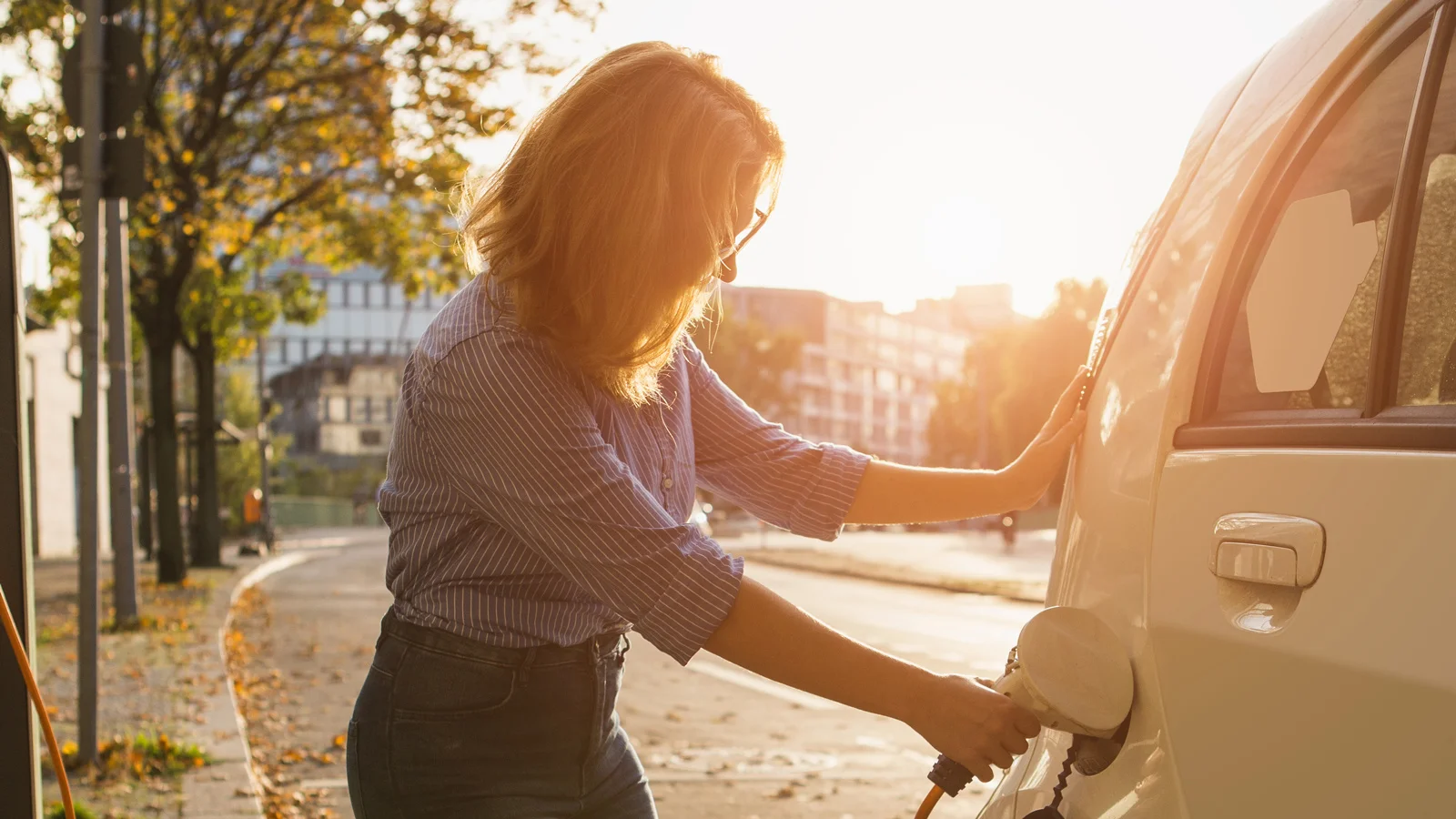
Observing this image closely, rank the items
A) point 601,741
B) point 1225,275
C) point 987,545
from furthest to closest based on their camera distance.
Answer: point 987,545 < point 601,741 < point 1225,275

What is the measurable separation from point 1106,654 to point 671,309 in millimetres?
760

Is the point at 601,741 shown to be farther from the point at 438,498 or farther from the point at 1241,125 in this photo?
the point at 1241,125

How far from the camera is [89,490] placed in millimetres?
6789

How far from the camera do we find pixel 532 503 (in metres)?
1.90

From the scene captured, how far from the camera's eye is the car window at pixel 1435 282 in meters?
1.36

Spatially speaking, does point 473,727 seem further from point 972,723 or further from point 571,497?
point 972,723

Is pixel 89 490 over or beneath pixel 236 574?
over

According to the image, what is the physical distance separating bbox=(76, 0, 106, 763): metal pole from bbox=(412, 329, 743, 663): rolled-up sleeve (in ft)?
16.6

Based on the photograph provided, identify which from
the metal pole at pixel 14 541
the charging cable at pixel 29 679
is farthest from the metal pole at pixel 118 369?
the charging cable at pixel 29 679

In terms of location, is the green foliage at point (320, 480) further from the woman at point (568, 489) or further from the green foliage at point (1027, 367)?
the woman at point (568, 489)

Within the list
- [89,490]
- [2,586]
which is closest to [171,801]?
[89,490]

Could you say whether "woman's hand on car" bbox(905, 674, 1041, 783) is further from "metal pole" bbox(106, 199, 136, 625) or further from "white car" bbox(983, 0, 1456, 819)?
"metal pole" bbox(106, 199, 136, 625)

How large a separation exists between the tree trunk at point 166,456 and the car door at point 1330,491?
714 inches

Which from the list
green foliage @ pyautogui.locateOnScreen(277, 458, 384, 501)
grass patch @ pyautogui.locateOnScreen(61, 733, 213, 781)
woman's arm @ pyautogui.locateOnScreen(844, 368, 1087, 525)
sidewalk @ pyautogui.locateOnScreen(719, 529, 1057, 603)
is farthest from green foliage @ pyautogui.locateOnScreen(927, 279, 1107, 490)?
green foliage @ pyautogui.locateOnScreen(277, 458, 384, 501)
